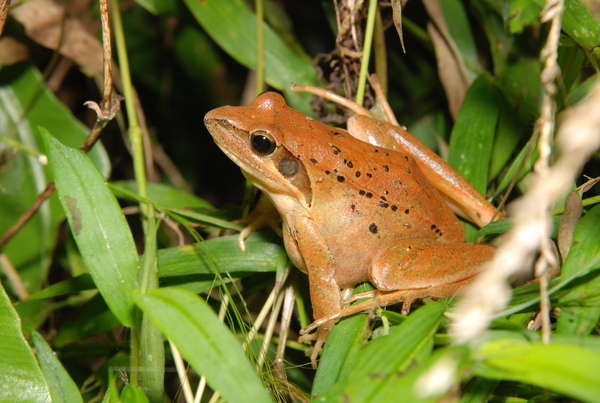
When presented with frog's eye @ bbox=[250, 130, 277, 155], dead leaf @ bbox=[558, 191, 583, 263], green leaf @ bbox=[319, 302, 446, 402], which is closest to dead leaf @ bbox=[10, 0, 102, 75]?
frog's eye @ bbox=[250, 130, 277, 155]

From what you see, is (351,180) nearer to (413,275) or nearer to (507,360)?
(413,275)

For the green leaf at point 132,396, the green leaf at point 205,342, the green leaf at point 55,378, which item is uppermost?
the green leaf at point 205,342

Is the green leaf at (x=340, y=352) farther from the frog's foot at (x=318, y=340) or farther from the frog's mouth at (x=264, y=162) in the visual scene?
the frog's mouth at (x=264, y=162)

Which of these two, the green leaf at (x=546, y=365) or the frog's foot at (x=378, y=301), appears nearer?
the green leaf at (x=546, y=365)

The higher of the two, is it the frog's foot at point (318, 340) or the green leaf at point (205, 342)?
the green leaf at point (205, 342)

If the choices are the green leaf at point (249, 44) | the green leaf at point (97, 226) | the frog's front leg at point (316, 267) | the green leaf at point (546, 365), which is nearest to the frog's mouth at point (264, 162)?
the frog's front leg at point (316, 267)

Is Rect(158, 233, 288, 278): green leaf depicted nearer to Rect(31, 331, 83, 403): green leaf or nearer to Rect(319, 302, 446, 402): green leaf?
Rect(31, 331, 83, 403): green leaf

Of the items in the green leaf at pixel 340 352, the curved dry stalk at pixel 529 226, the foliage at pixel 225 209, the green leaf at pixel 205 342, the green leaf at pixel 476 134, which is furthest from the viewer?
the green leaf at pixel 476 134

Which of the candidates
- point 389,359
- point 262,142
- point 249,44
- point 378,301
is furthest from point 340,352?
point 249,44
